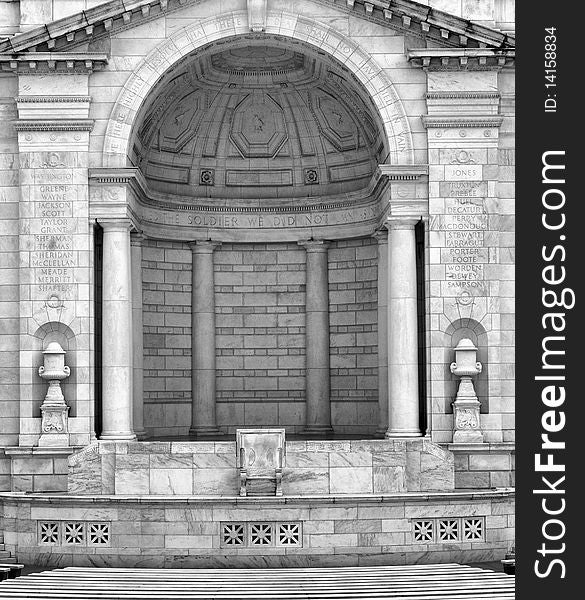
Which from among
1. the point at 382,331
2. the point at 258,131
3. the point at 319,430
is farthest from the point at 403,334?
the point at 258,131

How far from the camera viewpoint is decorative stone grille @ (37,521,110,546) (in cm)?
2853

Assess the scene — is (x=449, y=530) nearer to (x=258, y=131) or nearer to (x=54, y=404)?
(x=54, y=404)

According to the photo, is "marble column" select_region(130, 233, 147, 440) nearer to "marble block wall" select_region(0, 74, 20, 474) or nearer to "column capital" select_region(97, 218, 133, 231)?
"column capital" select_region(97, 218, 133, 231)

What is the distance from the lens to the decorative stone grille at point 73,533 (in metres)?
28.5

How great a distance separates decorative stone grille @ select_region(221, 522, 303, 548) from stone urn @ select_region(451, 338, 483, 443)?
560 cm

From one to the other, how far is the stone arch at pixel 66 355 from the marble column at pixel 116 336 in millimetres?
801

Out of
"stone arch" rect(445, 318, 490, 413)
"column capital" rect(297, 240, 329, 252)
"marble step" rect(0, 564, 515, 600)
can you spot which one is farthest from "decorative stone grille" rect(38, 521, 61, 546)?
"column capital" rect(297, 240, 329, 252)

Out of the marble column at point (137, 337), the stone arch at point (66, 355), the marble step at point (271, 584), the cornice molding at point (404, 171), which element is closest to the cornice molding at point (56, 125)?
the marble column at point (137, 337)

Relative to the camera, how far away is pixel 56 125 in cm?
3219

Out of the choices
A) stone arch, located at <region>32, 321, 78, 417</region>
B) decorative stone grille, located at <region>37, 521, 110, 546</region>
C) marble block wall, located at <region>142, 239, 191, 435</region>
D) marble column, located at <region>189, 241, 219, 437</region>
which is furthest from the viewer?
marble column, located at <region>189, 241, 219, 437</region>

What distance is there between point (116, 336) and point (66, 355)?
1376 mm

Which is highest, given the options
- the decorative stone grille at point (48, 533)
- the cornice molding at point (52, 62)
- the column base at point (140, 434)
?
Answer: the cornice molding at point (52, 62)

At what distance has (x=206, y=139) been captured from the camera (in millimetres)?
38625

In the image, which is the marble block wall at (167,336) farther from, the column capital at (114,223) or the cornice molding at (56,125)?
the cornice molding at (56,125)
